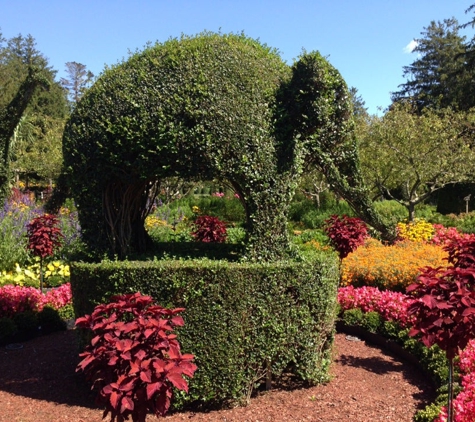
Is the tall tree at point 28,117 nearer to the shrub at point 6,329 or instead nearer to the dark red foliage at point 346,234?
the shrub at point 6,329

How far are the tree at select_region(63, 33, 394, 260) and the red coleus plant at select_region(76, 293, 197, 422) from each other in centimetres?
195

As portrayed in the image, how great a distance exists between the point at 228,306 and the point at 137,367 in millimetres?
1759

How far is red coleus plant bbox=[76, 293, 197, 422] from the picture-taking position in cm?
262

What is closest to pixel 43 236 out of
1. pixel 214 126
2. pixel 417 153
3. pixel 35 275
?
pixel 35 275

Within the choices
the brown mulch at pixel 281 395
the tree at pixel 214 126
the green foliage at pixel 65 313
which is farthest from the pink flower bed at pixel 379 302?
the green foliage at pixel 65 313

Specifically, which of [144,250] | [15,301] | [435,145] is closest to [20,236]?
[15,301]

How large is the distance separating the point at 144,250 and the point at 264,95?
94.2 inches

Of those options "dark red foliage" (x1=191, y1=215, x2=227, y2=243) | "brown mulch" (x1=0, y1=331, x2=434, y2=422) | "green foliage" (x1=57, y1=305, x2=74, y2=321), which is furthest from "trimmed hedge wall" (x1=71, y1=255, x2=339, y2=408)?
"dark red foliage" (x1=191, y1=215, x2=227, y2=243)

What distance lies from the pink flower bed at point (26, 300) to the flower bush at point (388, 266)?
496 centimetres

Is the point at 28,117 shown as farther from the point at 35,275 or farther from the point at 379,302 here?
the point at 379,302

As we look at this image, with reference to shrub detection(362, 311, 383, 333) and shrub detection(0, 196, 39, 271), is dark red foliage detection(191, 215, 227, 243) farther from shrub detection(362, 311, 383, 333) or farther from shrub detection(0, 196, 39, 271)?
shrub detection(0, 196, 39, 271)

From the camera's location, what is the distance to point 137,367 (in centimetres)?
264

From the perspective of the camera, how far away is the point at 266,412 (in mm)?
A: 4379

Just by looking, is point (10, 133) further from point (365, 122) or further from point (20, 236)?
point (365, 122)
